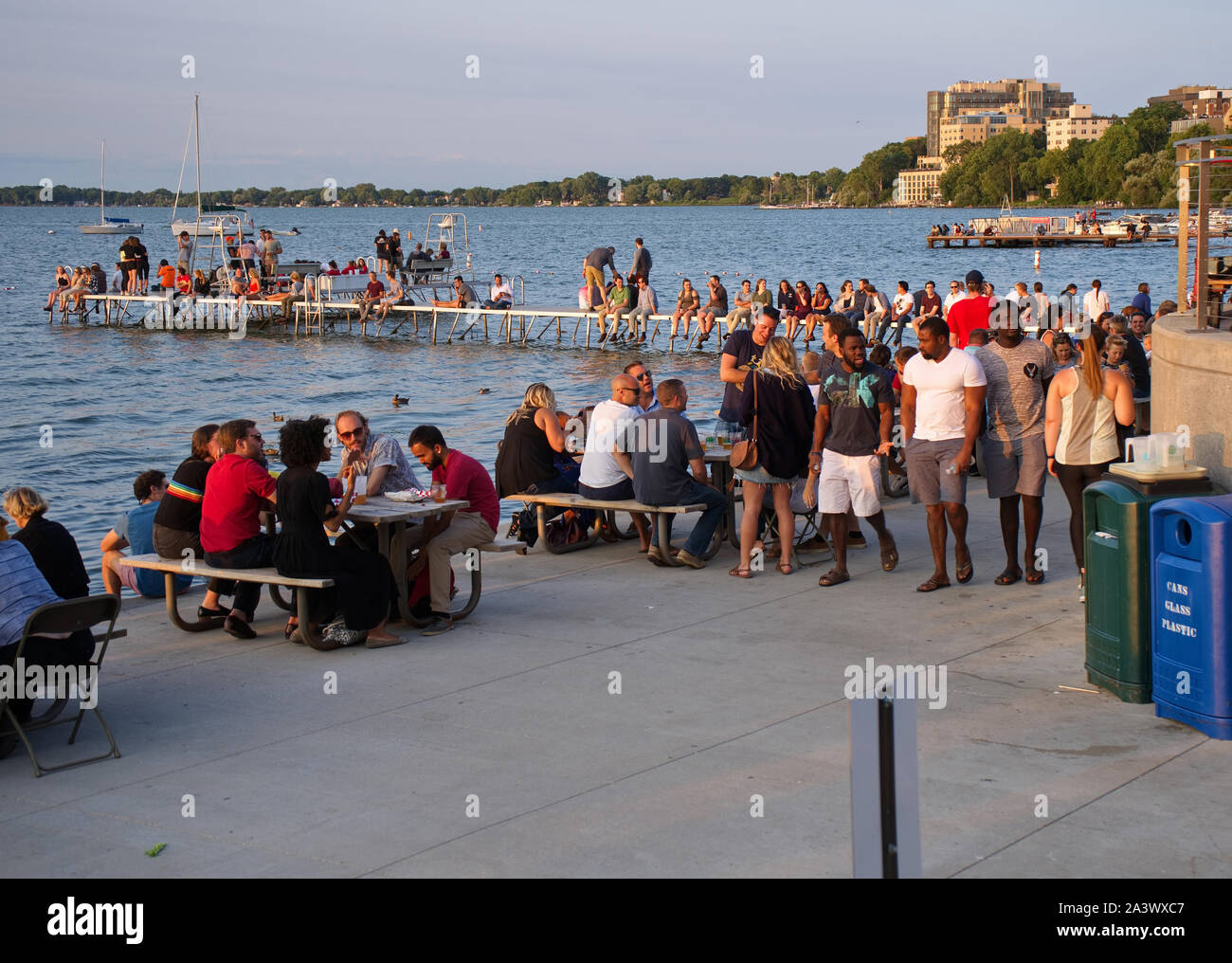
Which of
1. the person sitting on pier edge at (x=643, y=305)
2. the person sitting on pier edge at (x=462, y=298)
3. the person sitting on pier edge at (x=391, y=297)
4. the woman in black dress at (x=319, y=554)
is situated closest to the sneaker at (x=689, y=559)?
the woman in black dress at (x=319, y=554)

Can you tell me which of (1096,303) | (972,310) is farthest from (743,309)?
(972,310)

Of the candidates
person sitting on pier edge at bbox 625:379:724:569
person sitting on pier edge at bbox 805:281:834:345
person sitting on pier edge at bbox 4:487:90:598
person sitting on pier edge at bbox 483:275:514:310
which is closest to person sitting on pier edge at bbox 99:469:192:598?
person sitting on pier edge at bbox 4:487:90:598

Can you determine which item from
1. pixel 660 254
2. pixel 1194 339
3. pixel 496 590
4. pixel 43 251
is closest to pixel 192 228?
pixel 496 590

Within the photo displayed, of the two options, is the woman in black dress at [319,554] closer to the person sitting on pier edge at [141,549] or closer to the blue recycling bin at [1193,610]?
the person sitting on pier edge at [141,549]

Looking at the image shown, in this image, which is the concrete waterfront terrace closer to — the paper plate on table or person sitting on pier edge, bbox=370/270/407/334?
the paper plate on table

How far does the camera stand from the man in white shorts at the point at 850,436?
930 centimetres

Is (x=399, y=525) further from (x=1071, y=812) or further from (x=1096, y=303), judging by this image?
(x=1096, y=303)

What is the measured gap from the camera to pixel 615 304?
3694 cm

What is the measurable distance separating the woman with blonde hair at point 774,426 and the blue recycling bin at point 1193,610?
351cm

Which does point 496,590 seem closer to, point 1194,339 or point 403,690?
point 403,690

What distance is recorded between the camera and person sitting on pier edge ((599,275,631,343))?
36.6 meters

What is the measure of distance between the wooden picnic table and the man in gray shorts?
11.9 feet

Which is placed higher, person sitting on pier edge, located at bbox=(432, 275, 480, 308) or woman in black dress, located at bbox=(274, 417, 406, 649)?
person sitting on pier edge, located at bbox=(432, 275, 480, 308)

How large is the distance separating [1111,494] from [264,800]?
427 centimetres
